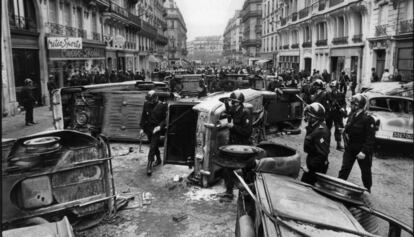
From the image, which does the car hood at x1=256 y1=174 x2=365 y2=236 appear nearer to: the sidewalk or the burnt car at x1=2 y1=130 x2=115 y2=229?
the burnt car at x1=2 y1=130 x2=115 y2=229

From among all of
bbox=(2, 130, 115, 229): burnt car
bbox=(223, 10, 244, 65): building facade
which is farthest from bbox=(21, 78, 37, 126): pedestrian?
bbox=(223, 10, 244, 65): building facade

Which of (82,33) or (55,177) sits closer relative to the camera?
(55,177)

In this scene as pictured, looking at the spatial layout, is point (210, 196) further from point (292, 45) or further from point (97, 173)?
point (292, 45)

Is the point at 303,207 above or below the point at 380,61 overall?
below

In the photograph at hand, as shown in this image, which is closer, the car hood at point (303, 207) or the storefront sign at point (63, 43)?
the car hood at point (303, 207)

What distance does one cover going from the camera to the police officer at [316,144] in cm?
541

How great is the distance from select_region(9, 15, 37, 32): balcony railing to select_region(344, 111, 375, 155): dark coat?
16.2 metres

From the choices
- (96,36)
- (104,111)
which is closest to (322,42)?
(96,36)

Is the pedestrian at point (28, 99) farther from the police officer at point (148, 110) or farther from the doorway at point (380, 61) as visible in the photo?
the doorway at point (380, 61)

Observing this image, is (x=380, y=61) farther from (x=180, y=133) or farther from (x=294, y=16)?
(x=180, y=133)

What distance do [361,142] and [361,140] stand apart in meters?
0.04

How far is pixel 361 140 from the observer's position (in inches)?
246

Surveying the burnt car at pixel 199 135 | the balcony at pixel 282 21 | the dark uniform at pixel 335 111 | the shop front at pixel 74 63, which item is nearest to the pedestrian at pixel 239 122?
the burnt car at pixel 199 135

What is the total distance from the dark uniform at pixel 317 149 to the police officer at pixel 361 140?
3.27 feet
